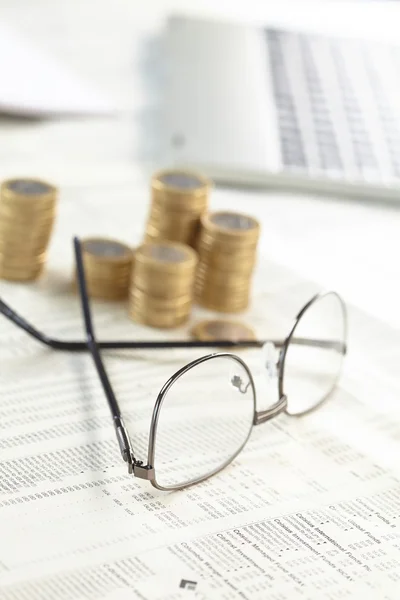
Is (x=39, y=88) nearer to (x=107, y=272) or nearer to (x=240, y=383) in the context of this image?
(x=107, y=272)

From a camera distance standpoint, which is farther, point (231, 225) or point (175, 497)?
point (231, 225)

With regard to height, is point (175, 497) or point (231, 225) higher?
point (231, 225)

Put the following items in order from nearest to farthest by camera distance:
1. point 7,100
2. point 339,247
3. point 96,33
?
point 339,247 < point 7,100 < point 96,33

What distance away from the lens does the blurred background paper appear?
1.22 metres

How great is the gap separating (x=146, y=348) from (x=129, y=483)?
187 millimetres

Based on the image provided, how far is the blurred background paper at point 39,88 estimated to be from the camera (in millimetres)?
1225

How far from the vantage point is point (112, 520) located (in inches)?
23.5

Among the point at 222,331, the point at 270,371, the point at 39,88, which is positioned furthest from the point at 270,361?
the point at 39,88

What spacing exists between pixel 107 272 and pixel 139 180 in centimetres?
27

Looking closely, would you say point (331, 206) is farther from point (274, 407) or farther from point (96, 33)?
point (96, 33)

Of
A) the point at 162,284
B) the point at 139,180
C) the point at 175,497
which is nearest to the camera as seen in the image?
the point at 175,497

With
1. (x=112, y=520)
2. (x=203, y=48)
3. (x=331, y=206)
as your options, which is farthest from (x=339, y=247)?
(x=112, y=520)

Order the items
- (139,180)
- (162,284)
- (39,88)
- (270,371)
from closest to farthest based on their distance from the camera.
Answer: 1. (270,371)
2. (162,284)
3. (139,180)
4. (39,88)

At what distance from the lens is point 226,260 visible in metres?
0.88
